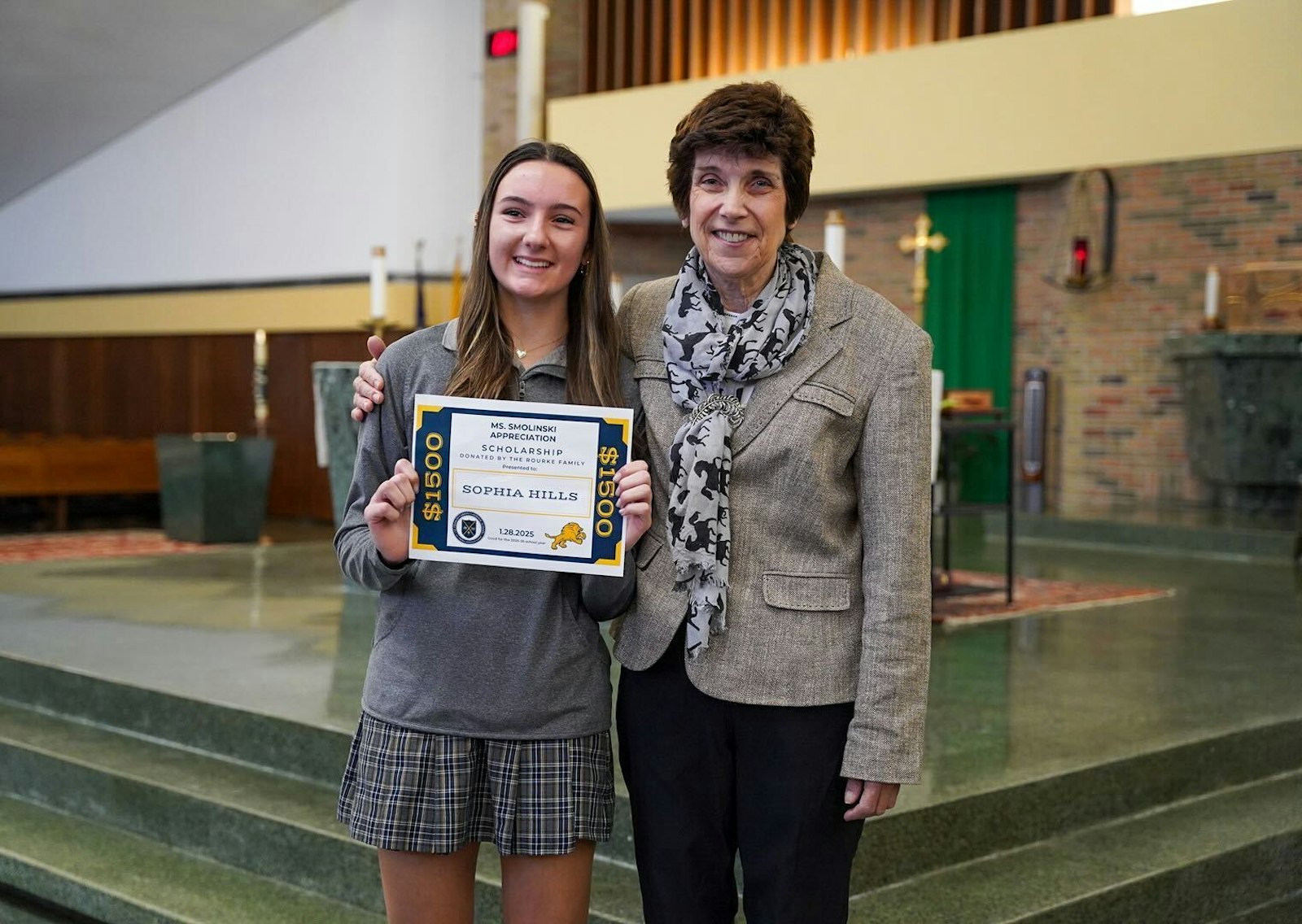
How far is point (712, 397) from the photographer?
5.81 ft

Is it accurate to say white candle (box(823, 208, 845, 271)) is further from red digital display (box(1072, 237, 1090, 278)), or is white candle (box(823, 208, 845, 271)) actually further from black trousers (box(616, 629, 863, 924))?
red digital display (box(1072, 237, 1090, 278))

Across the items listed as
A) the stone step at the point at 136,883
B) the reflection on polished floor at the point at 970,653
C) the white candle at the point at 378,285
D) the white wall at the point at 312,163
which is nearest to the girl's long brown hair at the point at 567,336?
the reflection on polished floor at the point at 970,653

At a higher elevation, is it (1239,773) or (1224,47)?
(1224,47)

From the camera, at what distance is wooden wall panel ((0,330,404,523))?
461 inches

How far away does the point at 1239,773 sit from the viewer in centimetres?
372

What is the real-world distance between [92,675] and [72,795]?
51 cm

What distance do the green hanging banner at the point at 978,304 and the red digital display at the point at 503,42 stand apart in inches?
130

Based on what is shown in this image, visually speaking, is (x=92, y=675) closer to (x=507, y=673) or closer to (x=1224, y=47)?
(x=507, y=673)

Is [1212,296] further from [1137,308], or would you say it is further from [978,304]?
[978,304]

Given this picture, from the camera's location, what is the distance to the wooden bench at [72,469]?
995 cm

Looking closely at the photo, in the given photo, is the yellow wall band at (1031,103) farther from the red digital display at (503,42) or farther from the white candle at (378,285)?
the white candle at (378,285)

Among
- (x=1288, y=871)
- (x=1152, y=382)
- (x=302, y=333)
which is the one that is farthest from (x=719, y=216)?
(x=302, y=333)

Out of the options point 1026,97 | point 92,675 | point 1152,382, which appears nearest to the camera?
point 92,675

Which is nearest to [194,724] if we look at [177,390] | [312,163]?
[312,163]
